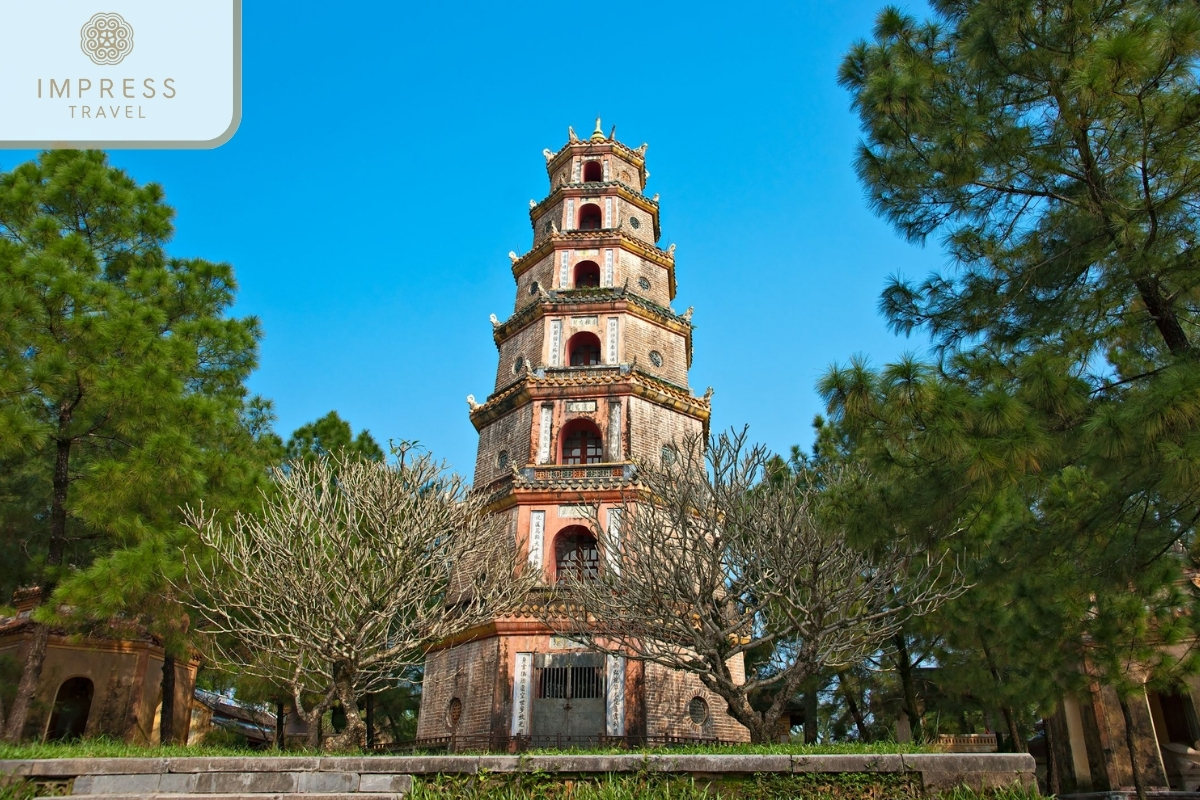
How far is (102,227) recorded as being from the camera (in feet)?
46.9

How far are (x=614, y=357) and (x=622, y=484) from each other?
3447mm

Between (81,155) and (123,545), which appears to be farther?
(81,155)

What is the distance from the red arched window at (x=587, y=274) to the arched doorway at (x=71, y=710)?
1507 cm

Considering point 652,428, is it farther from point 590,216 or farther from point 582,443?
point 590,216

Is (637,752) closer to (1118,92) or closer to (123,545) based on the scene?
(1118,92)

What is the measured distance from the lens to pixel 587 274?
2142cm

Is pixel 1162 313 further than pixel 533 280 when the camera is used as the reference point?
No

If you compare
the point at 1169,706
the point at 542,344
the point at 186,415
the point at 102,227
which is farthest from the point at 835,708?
the point at 102,227

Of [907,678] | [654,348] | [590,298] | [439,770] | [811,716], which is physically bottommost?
[439,770]

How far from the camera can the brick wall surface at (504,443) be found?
18156mm

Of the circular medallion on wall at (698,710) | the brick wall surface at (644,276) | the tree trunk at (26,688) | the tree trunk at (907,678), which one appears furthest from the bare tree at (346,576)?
the tree trunk at (907,678)

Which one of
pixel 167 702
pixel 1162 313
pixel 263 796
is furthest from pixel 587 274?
pixel 263 796

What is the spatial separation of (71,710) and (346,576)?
11.5 meters

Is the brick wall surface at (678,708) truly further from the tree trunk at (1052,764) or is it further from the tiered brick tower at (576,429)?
the tree trunk at (1052,764)
